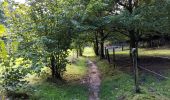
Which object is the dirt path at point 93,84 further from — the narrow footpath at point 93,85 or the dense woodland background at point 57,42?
the dense woodland background at point 57,42

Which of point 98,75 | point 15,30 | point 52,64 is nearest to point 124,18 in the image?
point 98,75

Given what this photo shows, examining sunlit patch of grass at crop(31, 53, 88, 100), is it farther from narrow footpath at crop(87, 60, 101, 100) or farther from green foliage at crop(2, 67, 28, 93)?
green foliage at crop(2, 67, 28, 93)

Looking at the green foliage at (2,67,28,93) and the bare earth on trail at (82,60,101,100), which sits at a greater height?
the green foliage at (2,67,28,93)

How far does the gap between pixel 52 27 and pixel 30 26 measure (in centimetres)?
123

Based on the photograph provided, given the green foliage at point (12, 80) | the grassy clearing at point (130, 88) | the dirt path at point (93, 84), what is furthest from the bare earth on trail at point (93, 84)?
the green foliage at point (12, 80)

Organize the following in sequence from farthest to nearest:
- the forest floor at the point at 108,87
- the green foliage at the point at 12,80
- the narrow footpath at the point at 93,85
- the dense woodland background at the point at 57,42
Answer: the narrow footpath at the point at 93,85 → the dense woodland background at the point at 57,42 → the forest floor at the point at 108,87 → the green foliage at the point at 12,80

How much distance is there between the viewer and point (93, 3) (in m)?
17.5

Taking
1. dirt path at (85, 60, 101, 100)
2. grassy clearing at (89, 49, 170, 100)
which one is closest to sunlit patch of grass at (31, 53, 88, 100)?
dirt path at (85, 60, 101, 100)

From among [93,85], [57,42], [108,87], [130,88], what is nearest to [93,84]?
[93,85]

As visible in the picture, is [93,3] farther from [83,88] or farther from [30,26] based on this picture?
[83,88]

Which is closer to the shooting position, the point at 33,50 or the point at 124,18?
the point at 33,50

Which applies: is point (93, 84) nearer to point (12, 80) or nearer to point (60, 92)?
point (60, 92)

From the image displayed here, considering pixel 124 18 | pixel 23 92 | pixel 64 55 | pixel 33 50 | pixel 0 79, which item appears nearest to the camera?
pixel 0 79

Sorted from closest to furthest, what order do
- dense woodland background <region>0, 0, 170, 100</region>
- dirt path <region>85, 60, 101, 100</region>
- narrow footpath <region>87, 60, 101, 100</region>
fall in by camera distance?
1. dense woodland background <region>0, 0, 170, 100</region>
2. narrow footpath <region>87, 60, 101, 100</region>
3. dirt path <region>85, 60, 101, 100</region>
